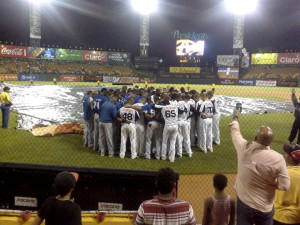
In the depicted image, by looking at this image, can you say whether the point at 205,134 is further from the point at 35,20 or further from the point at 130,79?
the point at 35,20

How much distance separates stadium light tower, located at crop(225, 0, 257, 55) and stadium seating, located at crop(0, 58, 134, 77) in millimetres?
Result: 17849

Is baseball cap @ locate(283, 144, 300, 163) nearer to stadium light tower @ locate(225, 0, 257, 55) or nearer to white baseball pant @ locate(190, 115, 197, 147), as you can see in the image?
white baseball pant @ locate(190, 115, 197, 147)

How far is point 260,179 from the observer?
136 inches

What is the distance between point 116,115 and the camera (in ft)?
30.8

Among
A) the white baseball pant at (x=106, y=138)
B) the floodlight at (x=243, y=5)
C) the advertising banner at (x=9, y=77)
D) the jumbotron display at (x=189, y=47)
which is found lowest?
the white baseball pant at (x=106, y=138)

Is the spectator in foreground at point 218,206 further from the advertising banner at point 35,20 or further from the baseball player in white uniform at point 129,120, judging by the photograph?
the advertising banner at point 35,20

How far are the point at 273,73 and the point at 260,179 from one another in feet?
156

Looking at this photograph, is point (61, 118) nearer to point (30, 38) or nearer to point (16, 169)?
point (16, 169)

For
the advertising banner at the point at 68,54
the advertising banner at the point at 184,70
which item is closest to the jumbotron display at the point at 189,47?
the advertising banner at the point at 184,70

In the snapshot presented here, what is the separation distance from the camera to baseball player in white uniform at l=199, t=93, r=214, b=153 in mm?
9961

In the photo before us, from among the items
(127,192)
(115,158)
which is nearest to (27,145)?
(115,158)

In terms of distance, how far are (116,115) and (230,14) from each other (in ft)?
162

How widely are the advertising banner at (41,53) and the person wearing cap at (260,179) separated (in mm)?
46463

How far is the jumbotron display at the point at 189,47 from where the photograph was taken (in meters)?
52.6
